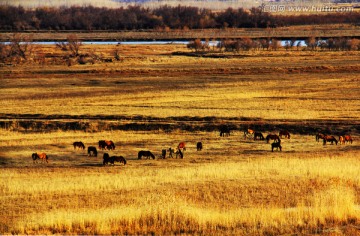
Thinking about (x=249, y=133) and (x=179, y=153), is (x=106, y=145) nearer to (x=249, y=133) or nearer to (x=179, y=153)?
(x=179, y=153)

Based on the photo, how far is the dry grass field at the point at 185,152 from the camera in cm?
1616

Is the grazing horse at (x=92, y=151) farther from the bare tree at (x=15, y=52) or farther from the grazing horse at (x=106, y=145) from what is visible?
the bare tree at (x=15, y=52)

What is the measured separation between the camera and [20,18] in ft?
376

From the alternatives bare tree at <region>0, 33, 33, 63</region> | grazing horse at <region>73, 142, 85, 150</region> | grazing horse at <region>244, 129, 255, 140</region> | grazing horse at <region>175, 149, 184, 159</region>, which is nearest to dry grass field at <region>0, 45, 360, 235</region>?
grazing horse at <region>175, 149, 184, 159</region>

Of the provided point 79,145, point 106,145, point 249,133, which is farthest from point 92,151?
point 249,133

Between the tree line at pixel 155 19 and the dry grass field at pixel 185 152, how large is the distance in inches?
2542

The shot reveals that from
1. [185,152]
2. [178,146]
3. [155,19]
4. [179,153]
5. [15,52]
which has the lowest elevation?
[185,152]

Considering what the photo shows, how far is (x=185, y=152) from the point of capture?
27.4 meters

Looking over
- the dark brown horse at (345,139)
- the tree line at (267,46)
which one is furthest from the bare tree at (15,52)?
the dark brown horse at (345,139)

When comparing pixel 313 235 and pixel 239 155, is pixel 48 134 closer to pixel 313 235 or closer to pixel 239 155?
pixel 239 155

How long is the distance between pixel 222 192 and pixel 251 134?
41.3 feet

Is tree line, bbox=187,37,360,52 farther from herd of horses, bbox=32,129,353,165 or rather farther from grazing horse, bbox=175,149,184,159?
grazing horse, bbox=175,149,184,159

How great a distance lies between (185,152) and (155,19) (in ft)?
353

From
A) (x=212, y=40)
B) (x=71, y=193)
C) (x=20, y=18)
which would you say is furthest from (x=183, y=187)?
(x=20, y=18)
